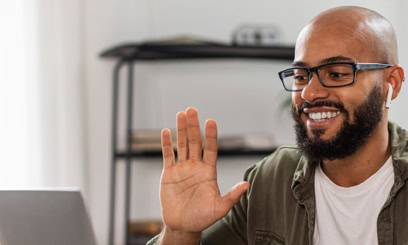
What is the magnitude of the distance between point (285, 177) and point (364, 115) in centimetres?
25

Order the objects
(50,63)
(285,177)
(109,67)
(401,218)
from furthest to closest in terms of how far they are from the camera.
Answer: (109,67) → (50,63) → (285,177) → (401,218)

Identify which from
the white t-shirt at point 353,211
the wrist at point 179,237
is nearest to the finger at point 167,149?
the wrist at point 179,237

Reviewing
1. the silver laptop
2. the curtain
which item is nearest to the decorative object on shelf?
the curtain

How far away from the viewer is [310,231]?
1441 mm

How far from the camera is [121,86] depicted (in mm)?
3297

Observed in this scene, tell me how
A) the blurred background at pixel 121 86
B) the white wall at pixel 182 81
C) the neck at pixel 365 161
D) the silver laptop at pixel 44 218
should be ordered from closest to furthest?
the silver laptop at pixel 44 218, the neck at pixel 365 161, the blurred background at pixel 121 86, the white wall at pixel 182 81

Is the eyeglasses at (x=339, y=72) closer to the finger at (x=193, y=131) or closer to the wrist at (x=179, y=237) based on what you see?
the finger at (x=193, y=131)

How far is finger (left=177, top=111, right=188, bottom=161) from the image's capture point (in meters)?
1.46

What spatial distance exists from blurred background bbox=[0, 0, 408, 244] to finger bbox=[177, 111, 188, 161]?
1.34 m

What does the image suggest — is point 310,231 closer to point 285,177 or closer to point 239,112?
point 285,177

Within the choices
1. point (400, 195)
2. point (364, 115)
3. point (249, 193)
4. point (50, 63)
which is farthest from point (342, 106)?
point (50, 63)

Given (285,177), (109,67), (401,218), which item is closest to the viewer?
(401,218)

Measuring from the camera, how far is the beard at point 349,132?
4.70 ft

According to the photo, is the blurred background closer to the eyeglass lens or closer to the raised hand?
the raised hand
